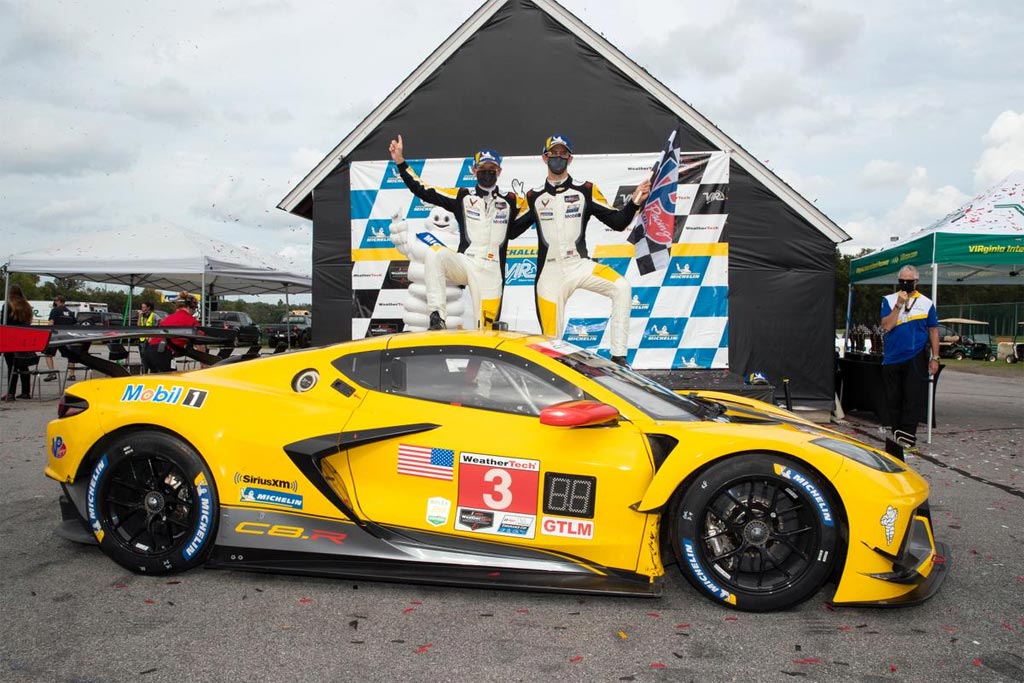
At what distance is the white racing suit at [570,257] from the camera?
629cm

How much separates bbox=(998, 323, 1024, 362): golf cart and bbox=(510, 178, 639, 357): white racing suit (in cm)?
2382

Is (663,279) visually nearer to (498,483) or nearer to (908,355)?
(908,355)

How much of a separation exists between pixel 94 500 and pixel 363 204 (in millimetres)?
6441

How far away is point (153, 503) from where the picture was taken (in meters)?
3.22

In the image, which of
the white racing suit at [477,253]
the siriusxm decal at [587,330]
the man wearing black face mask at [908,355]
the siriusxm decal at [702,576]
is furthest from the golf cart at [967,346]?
the siriusxm decal at [702,576]

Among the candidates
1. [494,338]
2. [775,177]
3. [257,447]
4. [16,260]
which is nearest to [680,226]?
[775,177]

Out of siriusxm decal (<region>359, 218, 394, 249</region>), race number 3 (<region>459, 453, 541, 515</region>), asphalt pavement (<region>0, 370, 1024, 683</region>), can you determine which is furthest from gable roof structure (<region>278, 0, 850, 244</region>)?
race number 3 (<region>459, 453, 541, 515</region>)

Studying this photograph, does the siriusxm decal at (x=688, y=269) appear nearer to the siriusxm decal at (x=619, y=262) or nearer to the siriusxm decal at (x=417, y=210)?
the siriusxm decal at (x=619, y=262)

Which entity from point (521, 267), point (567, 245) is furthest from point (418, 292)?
point (521, 267)

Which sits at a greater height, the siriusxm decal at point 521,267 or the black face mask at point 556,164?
the black face mask at point 556,164

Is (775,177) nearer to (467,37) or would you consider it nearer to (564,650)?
(467,37)

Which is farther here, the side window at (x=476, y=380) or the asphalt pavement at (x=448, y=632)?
the side window at (x=476, y=380)

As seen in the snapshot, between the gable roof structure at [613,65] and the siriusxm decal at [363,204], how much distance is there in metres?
0.55

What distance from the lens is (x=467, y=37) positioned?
359 inches
